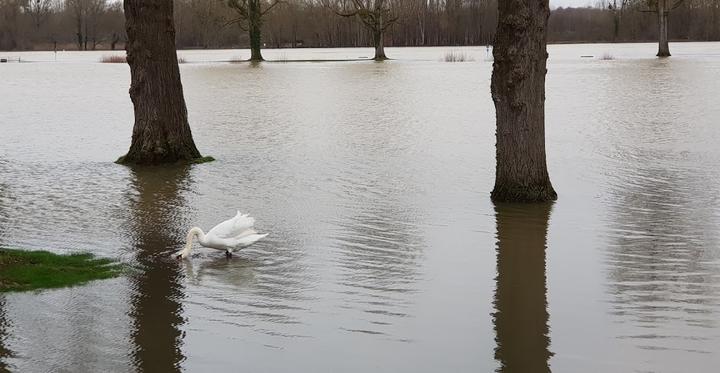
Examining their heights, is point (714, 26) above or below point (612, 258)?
above

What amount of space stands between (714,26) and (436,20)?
26729 mm

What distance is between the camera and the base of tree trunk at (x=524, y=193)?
12.8 metres

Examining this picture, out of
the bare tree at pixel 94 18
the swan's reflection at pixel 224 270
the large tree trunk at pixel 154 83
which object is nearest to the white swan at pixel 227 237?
the swan's reflection at pixel 224 270

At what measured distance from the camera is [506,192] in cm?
1291

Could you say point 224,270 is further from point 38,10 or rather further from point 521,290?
point 38,10

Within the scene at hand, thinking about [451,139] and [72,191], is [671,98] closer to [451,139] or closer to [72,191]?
[451,139]

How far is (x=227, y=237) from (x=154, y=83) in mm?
7089

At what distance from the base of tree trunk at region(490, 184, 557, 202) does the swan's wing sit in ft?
13.4

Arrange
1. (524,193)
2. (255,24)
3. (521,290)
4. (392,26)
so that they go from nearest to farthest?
(521,290) < (524,193) < (255,24) < (392,26)

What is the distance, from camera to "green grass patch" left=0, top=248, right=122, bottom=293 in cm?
862

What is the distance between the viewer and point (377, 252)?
10.1 meters

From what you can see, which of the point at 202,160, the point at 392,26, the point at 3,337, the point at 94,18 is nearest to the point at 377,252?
the point at 3,337

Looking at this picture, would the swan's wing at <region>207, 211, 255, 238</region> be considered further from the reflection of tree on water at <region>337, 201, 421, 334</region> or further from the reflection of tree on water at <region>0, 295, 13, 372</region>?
the reflection of tree on water at <region>0, 295, 13, 372</region>

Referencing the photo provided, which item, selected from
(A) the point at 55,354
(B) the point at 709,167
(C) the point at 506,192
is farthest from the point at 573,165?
(A) the point at 55,354
